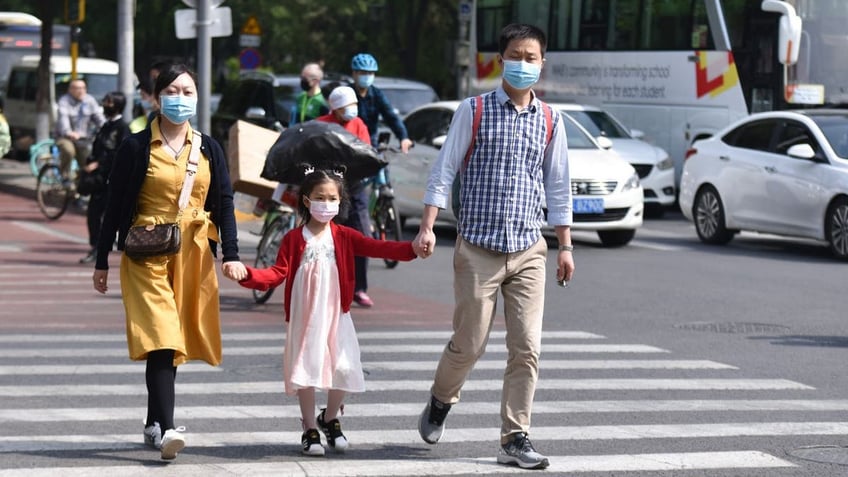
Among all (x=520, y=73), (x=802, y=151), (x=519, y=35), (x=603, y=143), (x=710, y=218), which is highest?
(x=519, y=35)

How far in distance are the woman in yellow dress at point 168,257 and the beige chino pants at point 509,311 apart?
3.01 feet

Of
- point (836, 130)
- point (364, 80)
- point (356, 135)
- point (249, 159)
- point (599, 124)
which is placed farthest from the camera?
point (599, 124)

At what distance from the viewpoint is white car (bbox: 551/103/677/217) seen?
22.4 metres

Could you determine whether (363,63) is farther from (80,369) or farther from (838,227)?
(838,227)

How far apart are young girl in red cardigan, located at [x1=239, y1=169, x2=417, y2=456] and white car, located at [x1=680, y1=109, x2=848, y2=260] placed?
35.9ft

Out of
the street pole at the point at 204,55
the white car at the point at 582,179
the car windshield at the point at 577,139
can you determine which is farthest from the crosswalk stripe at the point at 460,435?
the car windshield at the point at 577,139

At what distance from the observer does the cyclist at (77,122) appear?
2280cm

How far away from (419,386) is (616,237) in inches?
408

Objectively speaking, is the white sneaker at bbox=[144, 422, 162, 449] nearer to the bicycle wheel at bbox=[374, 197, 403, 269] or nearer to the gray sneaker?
the gray sneaker

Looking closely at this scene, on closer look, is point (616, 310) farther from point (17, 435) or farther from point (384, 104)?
point (17, 435)

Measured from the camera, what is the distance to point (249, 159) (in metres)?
14.6

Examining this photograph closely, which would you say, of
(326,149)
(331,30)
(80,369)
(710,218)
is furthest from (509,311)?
(331,30)

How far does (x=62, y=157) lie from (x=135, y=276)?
1593 centimetres

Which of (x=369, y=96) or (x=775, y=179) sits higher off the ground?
(x=369, y=96)
